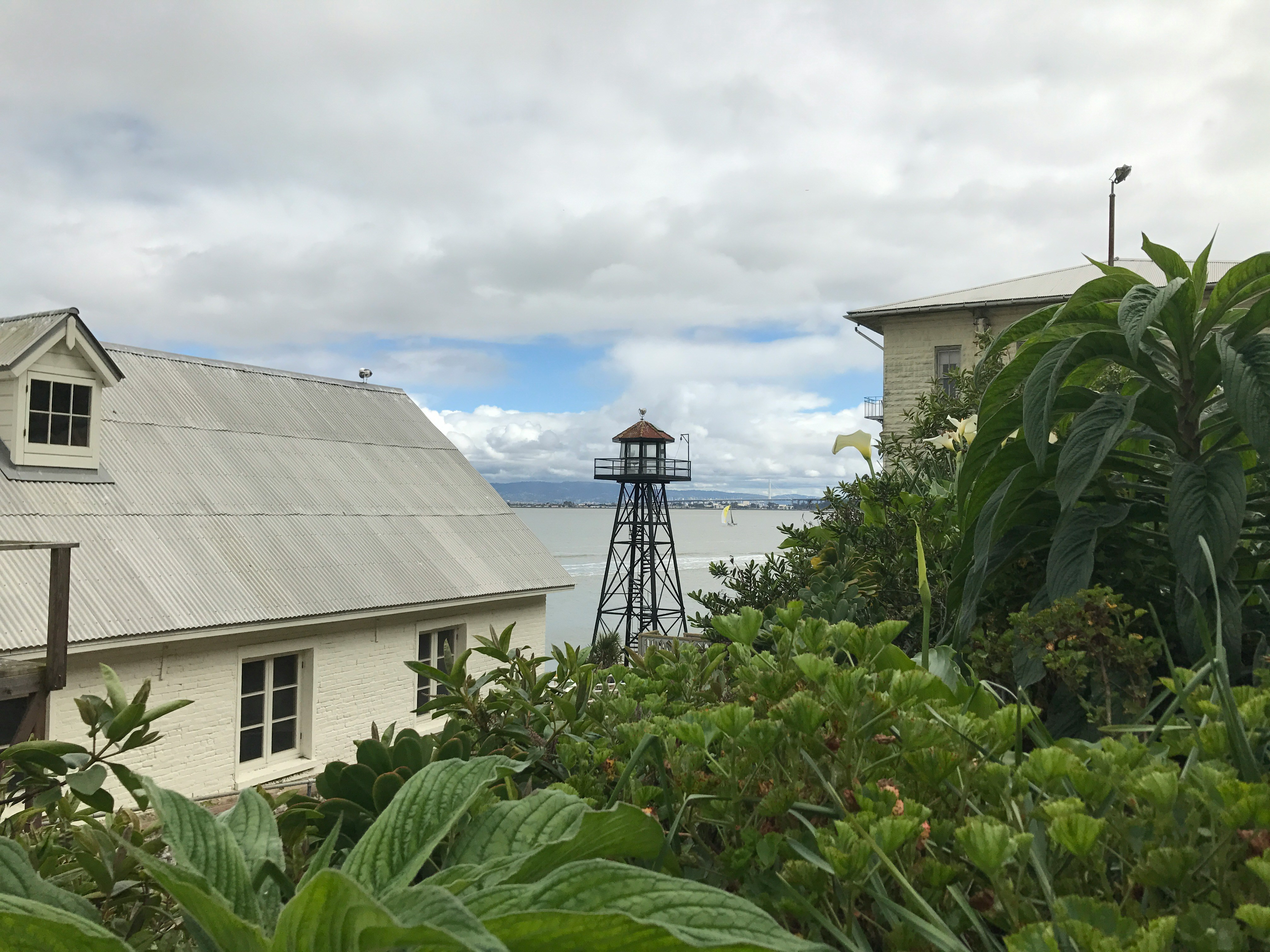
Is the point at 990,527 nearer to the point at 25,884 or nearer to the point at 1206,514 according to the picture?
the point at 1206,514

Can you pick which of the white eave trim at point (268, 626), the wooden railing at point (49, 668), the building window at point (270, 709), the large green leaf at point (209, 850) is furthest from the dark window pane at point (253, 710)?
the large green leaf at point (209, 850)

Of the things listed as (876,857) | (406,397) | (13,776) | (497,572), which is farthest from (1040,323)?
(406,397)

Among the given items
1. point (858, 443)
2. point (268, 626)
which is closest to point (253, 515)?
point (268, 626)

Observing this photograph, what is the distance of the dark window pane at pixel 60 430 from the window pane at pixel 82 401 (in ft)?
0.56

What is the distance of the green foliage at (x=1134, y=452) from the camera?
1.52 meters

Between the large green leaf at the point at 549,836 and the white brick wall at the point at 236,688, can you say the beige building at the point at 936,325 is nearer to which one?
the white brick wall at the point at 236,688

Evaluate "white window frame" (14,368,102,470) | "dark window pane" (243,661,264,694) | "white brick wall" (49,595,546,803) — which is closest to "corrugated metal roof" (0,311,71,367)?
"white window frame" (14,368,102,470)

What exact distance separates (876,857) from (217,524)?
12781mm

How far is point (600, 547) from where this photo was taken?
320 ft

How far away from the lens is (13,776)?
1.25m

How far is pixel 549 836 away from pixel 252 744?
471 inches

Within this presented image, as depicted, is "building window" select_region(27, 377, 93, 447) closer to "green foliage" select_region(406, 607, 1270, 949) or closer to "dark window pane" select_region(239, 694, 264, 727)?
"dark window pane" select_region(239, 694, 264, 727)

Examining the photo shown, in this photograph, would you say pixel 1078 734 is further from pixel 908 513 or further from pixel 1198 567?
pixel 908 513

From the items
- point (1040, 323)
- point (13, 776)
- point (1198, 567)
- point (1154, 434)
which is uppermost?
point (1040, 323)
